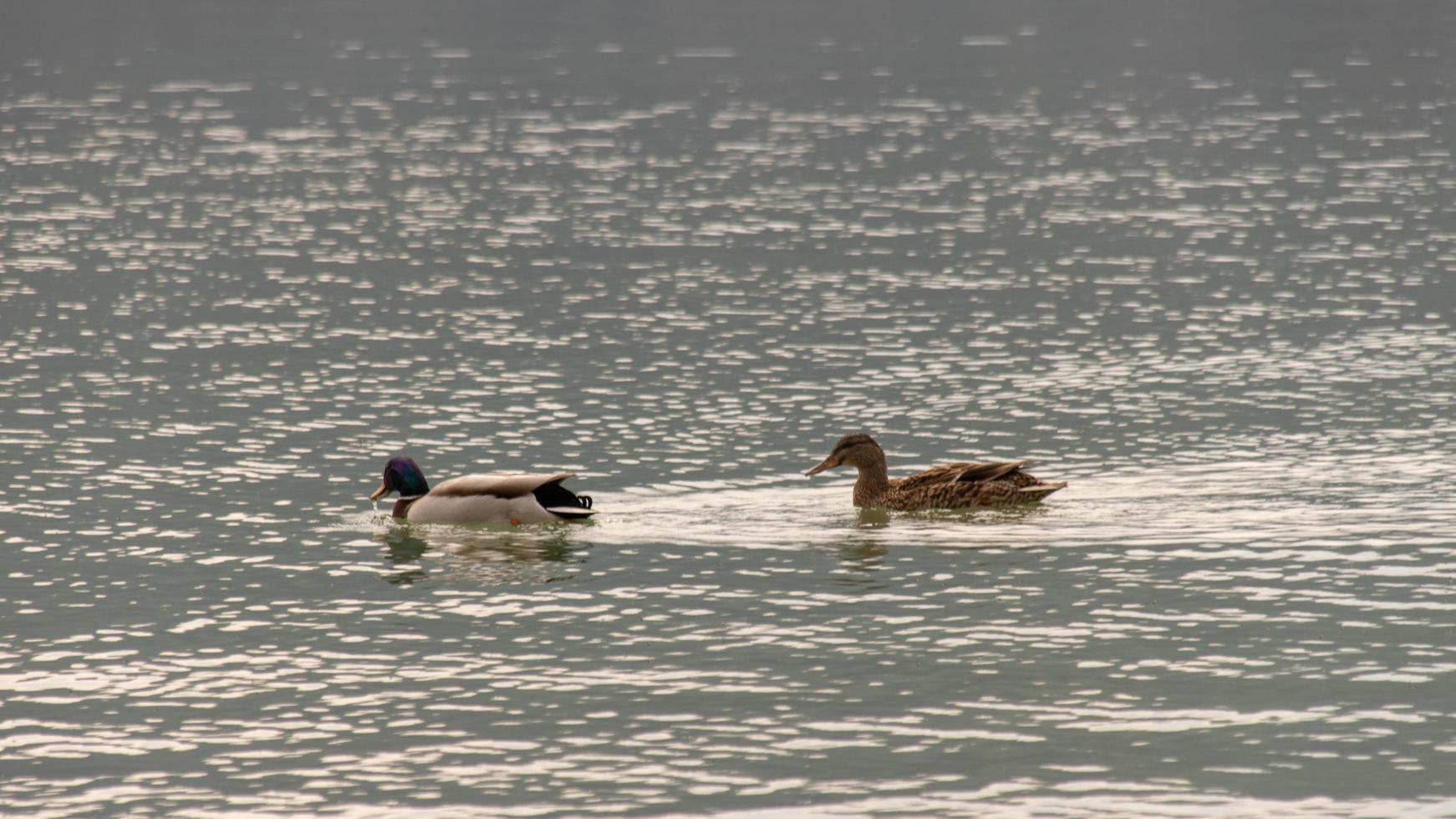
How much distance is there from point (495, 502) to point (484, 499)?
15 centimetres

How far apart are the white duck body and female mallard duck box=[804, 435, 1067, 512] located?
366cm

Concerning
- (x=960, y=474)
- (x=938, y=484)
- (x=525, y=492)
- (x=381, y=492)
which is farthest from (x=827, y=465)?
(x=381, y=492)

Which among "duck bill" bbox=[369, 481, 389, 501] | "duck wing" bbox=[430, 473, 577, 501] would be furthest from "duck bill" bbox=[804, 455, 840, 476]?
"duck bill" bbox=[369, 481, 389, 501]

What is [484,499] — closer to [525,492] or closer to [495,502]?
[495,502]

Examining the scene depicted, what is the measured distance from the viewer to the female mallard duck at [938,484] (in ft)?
93.1

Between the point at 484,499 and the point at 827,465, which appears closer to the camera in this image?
the point at 484,499

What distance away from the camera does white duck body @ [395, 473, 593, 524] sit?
2797cm

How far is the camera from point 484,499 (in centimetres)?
2847

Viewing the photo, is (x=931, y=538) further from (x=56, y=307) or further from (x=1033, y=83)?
(x=1033, y=83)

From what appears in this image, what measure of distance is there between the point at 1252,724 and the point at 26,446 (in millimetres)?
21155

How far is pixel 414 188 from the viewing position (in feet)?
225

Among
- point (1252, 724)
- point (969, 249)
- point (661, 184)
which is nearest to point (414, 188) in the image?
point (661, 184)

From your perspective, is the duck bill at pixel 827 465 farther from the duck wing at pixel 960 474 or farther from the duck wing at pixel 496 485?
the duck wing at pixel 496 485

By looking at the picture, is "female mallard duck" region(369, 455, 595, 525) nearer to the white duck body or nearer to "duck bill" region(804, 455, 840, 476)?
the white duck body
